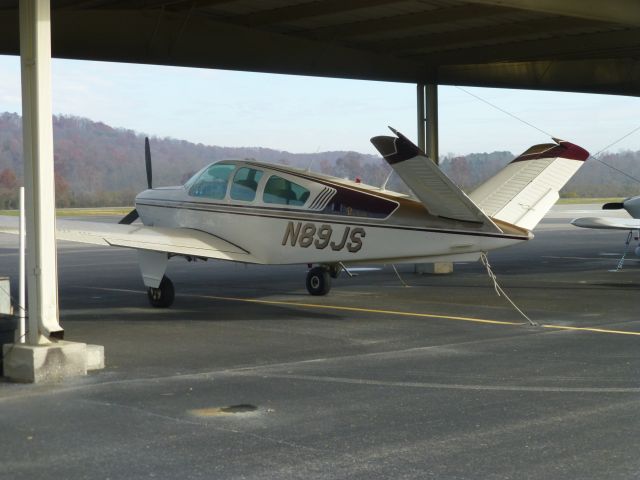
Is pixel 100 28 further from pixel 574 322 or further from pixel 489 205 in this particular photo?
pixel 574 322

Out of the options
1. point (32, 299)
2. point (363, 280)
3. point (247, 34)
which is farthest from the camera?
point (363, 280)

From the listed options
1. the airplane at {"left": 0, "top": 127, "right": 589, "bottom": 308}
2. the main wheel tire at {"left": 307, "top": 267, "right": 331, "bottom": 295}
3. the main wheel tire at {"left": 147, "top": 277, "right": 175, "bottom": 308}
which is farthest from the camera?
the main wheel tire at {"left": 307, "top": 267, "right": 331, "bottom": 295}

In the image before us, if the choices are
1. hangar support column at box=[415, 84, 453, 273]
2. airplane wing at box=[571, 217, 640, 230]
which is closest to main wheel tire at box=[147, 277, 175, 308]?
hangar support column at box=[415, 84, 453, 273]

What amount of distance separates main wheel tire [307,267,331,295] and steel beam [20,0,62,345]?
811cm

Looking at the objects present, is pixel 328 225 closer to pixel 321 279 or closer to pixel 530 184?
pixel 321 279

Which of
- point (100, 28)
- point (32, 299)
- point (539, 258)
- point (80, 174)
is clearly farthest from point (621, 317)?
point (80, 174)

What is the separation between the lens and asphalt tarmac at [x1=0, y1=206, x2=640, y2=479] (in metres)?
6.44

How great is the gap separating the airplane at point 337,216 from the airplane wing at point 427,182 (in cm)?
1

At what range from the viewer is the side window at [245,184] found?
15.7 metres

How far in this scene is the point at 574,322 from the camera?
1348 centimetres

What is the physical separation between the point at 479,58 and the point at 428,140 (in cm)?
216

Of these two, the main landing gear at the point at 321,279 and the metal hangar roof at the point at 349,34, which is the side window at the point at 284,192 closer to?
the main landing gear at the point at 321,279

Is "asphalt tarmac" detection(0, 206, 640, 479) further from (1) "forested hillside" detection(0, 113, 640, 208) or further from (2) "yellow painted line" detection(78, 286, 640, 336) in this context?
(1) "forested hillside" detection(0, 113, 640, 208)

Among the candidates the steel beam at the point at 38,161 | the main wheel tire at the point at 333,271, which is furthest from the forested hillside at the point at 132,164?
the steel beam at the point at 38,161
